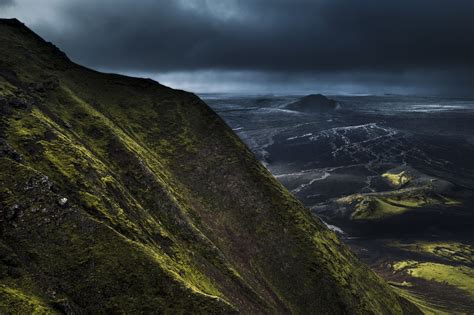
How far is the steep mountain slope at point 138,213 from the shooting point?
143 feet

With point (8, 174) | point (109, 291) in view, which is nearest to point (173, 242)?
point (109, 291)

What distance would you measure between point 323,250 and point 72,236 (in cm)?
5003

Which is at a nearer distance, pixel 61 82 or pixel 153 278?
pixel 153 278

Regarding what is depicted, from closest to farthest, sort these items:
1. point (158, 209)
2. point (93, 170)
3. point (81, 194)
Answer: point (81, 194)
point (93, 170)
point (158, 209)

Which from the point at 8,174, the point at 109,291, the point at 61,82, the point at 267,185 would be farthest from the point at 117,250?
the point at 61,82

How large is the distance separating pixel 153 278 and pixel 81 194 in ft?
49.5

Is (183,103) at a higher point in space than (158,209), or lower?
higher

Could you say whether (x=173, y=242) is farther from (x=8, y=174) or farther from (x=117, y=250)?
(x=8, y=174)

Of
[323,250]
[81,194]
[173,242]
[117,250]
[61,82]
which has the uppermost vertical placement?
[61,82]

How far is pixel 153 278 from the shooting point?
46.7m

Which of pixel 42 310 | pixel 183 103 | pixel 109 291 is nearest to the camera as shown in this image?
pixel 42 310

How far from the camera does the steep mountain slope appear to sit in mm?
43500

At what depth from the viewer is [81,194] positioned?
173 feet

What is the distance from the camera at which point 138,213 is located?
5909 centimetres
